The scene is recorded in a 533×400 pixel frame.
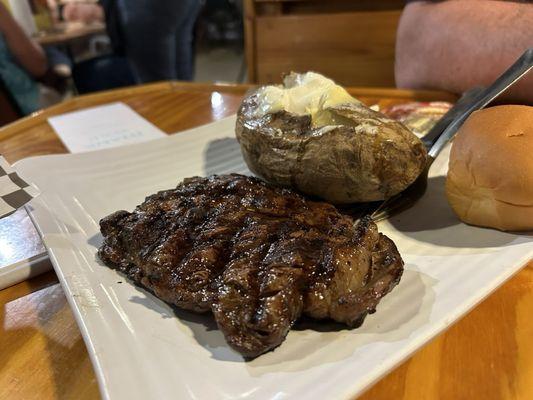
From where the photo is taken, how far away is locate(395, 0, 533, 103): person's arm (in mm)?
1611

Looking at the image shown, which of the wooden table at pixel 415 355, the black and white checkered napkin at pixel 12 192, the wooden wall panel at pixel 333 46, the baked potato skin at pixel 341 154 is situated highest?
the baked potato skin at pixel 341 154

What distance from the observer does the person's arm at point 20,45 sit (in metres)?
2.94

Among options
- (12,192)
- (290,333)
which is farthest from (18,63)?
(290,333)

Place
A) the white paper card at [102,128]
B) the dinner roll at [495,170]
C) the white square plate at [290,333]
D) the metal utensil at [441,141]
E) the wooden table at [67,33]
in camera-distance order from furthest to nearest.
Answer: the wooden table at [67,33], the white paper card at [102,128], the metal utensil at [441,141], the dinner roll at [495,170], the white square plate at [290,333]

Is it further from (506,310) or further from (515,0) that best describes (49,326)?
(515,0)

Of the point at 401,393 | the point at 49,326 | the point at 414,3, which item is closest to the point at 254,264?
the point at 401,393

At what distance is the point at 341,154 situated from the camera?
97 cm

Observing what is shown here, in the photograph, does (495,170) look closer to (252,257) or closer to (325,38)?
(252,257)

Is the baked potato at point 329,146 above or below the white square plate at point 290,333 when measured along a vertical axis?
above

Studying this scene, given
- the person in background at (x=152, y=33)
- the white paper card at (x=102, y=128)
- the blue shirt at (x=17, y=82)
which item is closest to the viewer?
the white paper card at (x=102, y=128)

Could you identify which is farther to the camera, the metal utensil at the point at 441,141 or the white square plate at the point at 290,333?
the metal utensil at the point at 441,141

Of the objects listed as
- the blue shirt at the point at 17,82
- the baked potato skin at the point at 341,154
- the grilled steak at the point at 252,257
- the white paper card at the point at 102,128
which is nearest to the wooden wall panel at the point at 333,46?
the white paper card at the point at 102,128

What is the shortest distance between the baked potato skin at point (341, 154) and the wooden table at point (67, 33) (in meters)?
3.79

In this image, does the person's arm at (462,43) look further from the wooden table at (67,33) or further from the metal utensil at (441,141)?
the wooden table at (67,33)
